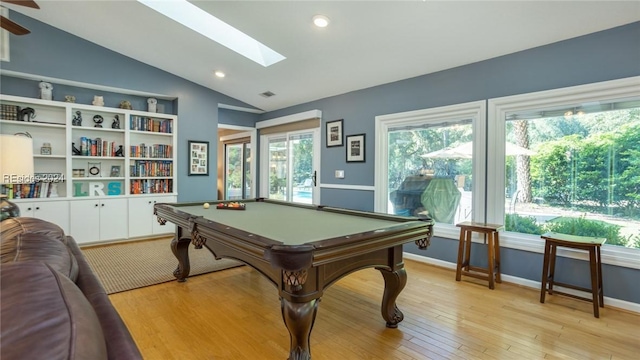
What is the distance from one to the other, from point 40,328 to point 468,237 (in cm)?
350

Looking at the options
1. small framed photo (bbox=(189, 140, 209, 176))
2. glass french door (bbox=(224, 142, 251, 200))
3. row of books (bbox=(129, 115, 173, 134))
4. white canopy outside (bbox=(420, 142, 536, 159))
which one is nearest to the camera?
white canopy outside (bbox=(420, 142, 536, 159))

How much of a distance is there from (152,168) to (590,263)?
569 centimetres

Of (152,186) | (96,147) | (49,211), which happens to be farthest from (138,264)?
(96,147)

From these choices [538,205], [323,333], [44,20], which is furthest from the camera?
[44,20]

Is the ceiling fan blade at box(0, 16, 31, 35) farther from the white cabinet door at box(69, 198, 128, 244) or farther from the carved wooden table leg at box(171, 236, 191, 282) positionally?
the white cabinet door at box(69, 198, 128, 244)

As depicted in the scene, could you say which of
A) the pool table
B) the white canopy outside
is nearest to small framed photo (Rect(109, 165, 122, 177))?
the pool table

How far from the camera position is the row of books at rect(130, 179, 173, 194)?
16.1 ft

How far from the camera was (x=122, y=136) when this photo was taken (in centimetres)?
497

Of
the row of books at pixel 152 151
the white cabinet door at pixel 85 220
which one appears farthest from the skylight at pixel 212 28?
the white cabinet door at pixel 85 220

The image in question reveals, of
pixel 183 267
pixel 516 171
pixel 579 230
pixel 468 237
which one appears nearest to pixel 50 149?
pixel 183 267

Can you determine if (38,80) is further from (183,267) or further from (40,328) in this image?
(40,328)

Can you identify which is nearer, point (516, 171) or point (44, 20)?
point (516, 171)

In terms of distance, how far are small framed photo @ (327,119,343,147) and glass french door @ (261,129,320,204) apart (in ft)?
1.10

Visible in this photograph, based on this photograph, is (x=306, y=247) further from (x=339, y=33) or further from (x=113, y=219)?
(x=113, y=219)
